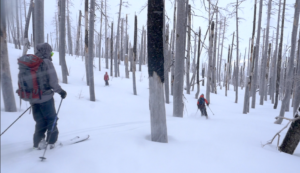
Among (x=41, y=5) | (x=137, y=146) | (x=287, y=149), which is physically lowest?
(x=287, y=149)

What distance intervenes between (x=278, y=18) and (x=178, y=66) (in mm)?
15564

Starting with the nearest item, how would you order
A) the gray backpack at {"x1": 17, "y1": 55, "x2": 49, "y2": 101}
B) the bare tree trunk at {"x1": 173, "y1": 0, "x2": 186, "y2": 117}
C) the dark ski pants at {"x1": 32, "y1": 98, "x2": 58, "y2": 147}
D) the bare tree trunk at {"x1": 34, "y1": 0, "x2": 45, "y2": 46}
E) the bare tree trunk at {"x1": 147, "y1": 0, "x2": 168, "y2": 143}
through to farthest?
the gray backpack at {"x1": 17, "y1": 55, "x2": 49, "y2": 101}
the dark ski pants at {"x1": 32, "y1": 98, "x2": 58, "y2": 147}
the bare tree trunk at {"x1": 147, "y1": 0, "x2": 168, "y2": 143}
the bare tree trunk at {"x1": 34, "y1": 0, "x2": 45, "y2": 46}
the bare tree trunk at {"x1": 173, "y1": 0, "x2": 186, "y2": 117}

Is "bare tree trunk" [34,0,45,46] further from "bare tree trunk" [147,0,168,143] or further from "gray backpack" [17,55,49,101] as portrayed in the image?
"bare tree trunk" [147,0,168,143]

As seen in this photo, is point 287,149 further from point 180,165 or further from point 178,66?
point 178,66

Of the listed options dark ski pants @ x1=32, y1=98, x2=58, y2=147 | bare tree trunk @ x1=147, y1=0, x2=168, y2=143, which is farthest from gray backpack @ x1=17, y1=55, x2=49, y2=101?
bare tree trunk @ x1=147, y1=0, x2=168, y2=143

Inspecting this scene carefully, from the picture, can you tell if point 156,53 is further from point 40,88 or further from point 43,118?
point 43,118

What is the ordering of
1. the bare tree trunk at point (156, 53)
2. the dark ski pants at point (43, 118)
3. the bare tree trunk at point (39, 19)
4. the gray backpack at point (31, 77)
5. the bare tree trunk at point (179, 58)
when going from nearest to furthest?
the gray backpack at point (31, 77) → the dark ski pants at point (43, 118) → the bare tree trunk at point (156, 53) → the bare tree trunk at point (39, 19) → the bare tree trunk at point (179, 58)

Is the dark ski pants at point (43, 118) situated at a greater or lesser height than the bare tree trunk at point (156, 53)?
lesser

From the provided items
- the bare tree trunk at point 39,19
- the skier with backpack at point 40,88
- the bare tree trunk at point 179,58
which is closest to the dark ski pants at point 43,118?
the skier with backpack at point 40,88

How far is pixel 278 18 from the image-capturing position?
690 inches

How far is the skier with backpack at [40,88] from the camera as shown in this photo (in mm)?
2787

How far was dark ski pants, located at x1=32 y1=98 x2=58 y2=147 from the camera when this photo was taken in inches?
120

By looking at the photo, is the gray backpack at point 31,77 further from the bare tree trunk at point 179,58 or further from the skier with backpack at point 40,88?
the bare tree trunk at point 179,58

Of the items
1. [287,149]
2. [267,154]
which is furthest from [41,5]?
[287,149]
